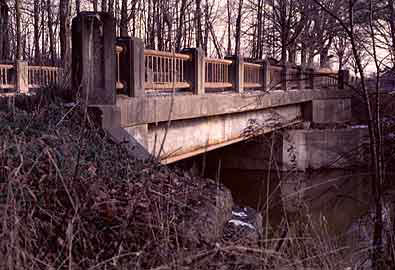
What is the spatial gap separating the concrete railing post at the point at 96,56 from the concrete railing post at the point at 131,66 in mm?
674

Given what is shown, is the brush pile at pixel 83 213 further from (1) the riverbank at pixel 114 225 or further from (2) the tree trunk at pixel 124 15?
(2) the tree trunk at pixel 124 15

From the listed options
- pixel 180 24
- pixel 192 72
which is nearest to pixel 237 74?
pixel 192 72

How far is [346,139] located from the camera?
19875 mm

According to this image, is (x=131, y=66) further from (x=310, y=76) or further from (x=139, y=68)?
(x=310, y=76)

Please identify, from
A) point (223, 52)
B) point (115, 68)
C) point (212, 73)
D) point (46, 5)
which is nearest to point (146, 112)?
point (115, 68)

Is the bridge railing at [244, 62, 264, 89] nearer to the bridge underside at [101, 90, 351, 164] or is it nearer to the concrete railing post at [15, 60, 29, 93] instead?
the bridge underside at [101, 90, 351, 164]

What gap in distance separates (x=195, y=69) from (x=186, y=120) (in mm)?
1104

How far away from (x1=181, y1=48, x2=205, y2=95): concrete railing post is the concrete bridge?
0.07 feet

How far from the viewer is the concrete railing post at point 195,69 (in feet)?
35.0

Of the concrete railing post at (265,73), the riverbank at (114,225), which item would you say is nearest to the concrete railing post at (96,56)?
the riverbank at (114,225)

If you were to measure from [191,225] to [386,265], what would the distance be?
1.48 metres

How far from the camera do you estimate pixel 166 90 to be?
1032 centimetres

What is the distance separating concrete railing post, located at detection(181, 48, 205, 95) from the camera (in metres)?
10.7

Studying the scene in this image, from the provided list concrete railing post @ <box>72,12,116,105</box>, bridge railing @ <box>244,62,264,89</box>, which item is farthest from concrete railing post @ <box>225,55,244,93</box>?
concrete railing post @ <box>72,12,116,105</box>
